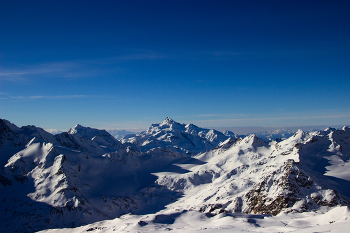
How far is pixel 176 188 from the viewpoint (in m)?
168

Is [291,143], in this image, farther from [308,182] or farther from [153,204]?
[153,204]

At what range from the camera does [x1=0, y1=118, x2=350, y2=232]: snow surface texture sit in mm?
79938

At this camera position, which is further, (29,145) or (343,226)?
(29,145)

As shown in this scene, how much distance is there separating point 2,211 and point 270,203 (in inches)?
5472

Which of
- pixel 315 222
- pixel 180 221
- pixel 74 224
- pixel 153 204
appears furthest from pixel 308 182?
pixel 74 224

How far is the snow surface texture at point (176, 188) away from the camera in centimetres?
7994

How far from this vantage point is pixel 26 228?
4373 inches

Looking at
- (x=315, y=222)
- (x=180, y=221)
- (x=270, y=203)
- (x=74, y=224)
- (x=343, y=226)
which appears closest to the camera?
(x=343, y=226)

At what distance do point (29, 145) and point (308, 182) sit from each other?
18113 centimetres

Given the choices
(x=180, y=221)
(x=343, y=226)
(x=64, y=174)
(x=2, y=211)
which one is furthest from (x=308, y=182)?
(x=2, y=211)

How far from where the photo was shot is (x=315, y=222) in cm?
6731

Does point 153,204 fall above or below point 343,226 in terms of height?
below

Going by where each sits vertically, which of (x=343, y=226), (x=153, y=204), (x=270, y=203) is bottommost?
(x=153, y=204)

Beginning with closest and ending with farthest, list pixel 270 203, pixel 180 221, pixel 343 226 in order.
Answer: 1. pixel 343 226
2. pixel 180 221
3. pixel 270 203
